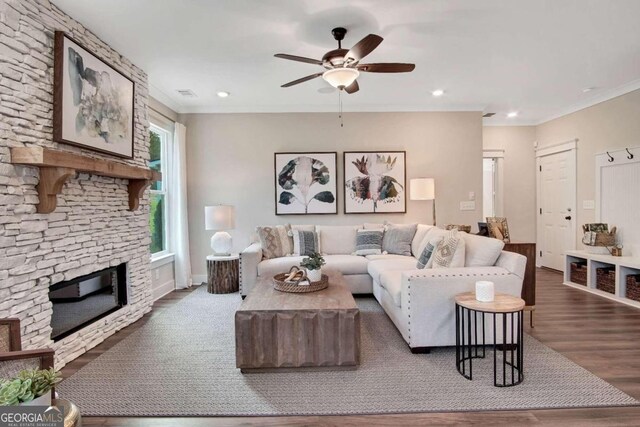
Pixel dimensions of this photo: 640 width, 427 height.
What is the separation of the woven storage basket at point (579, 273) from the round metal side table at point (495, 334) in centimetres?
284

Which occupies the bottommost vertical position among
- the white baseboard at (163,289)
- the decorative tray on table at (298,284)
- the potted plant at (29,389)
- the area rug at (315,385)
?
the area rug at (315,385)

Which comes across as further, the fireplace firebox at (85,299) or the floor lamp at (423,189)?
the floor lamp at (423,189)

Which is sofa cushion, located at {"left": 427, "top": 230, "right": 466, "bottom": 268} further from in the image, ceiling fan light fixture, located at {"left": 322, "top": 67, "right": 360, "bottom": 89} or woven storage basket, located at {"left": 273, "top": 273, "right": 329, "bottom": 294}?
ceiling fan light fixture, located at {"left": 322, "top": 67, "right": 360, "bottom": 89}

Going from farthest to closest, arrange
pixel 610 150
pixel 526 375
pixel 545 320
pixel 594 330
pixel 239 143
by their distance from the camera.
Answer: pixel 239 143 < pixel 610 150 < pixel 545 320 < pixel 594 330 < pixel 526 375

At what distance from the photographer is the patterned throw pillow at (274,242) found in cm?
460

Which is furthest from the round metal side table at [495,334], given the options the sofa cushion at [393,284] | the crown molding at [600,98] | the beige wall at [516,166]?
the beige wall at [516,166]

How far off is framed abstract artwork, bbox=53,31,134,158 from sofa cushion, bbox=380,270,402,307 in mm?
2880

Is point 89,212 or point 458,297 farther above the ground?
point 89,212

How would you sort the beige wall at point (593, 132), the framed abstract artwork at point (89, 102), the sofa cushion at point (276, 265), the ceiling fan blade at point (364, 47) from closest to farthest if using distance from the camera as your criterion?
the ceiling fan blade at point (364, 47)
the framed abstract artwork at point (89, 102)
the sofa cushion at point (276, 265)
the beige wall at point (593, 132)

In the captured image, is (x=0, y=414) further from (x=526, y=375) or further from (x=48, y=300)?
(x=526, y=375)

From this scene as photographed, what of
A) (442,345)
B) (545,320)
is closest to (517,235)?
(545,320)

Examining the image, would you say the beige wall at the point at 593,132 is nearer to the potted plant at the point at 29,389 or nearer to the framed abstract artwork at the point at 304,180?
the framed abstract artwork at the point at 304,180

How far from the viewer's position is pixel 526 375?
2.43 m

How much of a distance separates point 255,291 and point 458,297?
1623 millimetres
